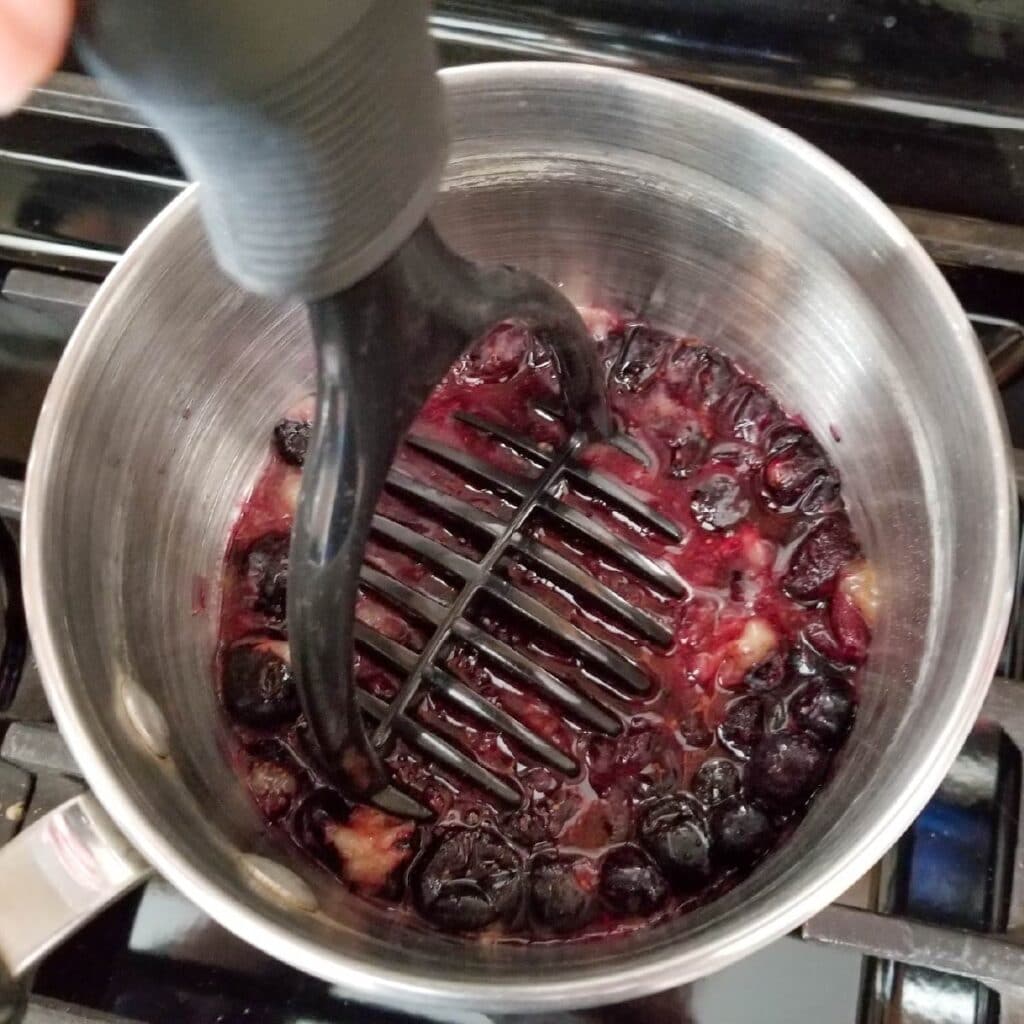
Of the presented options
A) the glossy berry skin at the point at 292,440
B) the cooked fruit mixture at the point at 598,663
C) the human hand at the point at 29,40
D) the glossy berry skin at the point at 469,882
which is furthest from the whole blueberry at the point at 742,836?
the human hand at the point at 29,40

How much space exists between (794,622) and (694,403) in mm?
176

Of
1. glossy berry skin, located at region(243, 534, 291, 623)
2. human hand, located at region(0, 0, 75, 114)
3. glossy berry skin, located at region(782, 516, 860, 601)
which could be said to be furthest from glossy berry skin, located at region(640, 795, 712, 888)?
human hand, located at region(0, 0, 75, 114)

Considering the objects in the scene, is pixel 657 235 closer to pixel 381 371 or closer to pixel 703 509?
pixel 703 509

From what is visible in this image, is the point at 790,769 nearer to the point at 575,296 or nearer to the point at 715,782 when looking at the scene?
the point at 715,782

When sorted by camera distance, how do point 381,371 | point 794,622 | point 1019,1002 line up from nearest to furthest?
1. point 381,371
2. point 1019,1002
3. point 794,622

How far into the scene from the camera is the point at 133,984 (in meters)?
0.68

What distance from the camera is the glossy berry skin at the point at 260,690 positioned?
0.70m

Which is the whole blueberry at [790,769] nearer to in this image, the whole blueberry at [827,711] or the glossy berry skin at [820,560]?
the whole blueberry at [827,711]

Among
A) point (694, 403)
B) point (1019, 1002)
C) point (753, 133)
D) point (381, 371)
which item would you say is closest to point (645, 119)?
point (753, 133)

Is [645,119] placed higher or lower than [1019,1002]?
higher

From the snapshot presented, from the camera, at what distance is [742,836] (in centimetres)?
65

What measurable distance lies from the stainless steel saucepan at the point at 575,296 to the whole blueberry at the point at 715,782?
0.08 metres

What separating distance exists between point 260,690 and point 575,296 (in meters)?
0.38

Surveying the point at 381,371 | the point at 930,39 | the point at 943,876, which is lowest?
the point at 943,876
